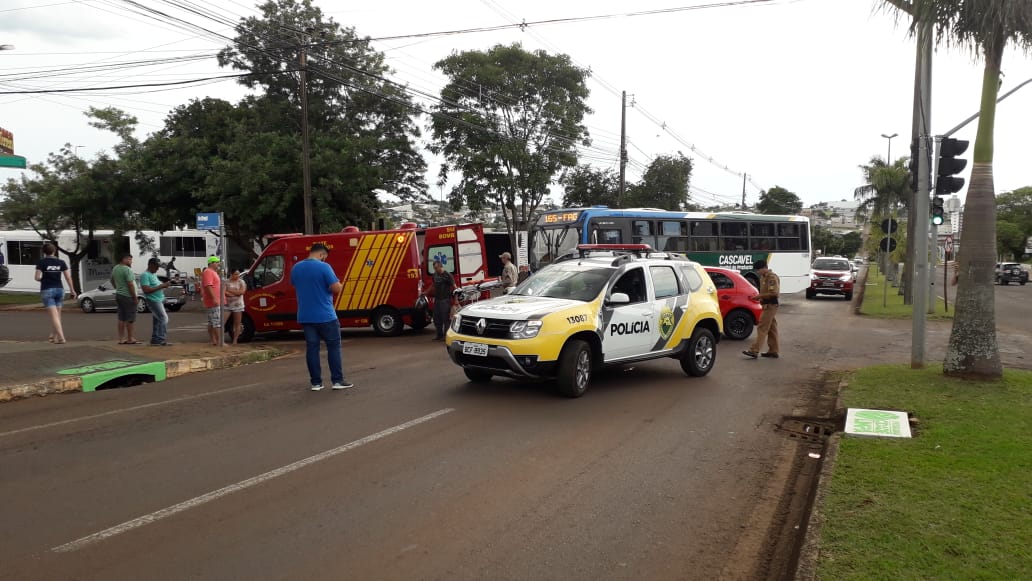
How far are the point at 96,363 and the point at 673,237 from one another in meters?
18.9

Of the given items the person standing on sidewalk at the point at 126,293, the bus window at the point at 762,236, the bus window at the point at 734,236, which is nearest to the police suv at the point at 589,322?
the person standing on sidewalk at the point at 126,293

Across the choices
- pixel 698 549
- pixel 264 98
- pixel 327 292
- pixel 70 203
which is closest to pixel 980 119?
pixel 698 549

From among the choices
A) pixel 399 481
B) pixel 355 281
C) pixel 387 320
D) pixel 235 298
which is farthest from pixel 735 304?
pixel 399 481

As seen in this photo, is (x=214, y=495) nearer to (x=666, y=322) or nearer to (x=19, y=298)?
(x=666, y=322)

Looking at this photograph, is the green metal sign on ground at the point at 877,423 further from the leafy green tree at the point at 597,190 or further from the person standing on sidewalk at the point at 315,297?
the leafy green tree at the point at 597,190

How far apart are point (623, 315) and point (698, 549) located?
5.00 m

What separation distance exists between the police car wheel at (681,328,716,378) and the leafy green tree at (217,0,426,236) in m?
17.5

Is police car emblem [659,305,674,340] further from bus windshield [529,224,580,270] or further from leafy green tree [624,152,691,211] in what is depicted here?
leafy green tree [624,152,691,211]

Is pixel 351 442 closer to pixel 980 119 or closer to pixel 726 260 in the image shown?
pixel 980 119

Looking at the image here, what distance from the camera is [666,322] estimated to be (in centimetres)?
977

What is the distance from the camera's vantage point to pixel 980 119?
9.32 m

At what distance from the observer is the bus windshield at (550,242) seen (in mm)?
22739

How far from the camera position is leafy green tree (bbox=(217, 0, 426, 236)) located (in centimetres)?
2673

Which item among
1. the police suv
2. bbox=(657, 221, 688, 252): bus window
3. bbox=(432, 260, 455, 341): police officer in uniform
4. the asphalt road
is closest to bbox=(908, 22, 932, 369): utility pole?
the asphalt road
